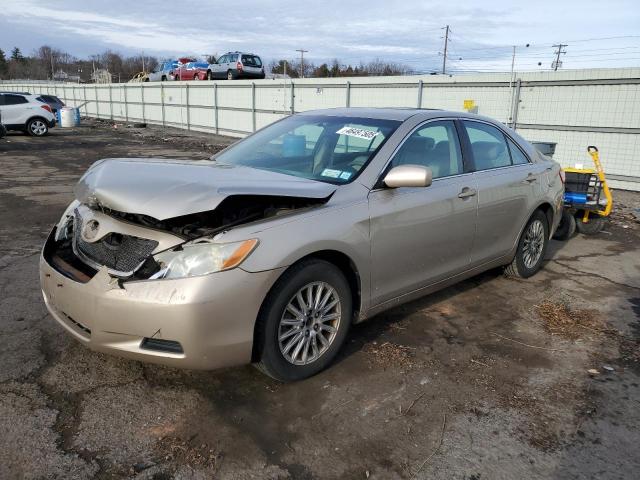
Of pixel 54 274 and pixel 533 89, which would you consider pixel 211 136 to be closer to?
pixel 533 89

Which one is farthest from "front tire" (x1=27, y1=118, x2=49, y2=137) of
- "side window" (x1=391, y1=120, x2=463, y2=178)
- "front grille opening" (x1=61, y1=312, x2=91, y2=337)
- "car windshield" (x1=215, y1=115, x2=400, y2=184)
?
"side window" (x1=391, y1=120, x2=463, y2=178)

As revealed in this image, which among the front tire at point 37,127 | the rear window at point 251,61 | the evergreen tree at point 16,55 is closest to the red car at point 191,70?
the rear window at point 251,61

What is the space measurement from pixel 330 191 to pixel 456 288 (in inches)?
93.4

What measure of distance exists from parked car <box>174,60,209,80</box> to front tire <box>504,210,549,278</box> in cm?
2983

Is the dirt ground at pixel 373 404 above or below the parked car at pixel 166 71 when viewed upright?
below

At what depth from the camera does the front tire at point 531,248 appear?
510 centimetres

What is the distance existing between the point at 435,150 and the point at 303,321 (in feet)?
6.08

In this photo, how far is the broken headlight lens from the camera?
2.66 m

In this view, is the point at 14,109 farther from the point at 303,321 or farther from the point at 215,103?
the point at 303,321

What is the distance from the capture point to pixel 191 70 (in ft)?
107

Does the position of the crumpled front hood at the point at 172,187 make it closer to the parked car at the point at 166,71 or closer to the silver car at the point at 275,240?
the silver car at the point at 275,240

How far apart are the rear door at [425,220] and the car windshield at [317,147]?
23 centimetres

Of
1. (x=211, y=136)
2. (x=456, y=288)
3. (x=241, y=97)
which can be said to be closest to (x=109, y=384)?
(x=456, y=288)

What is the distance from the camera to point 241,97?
22109mm
